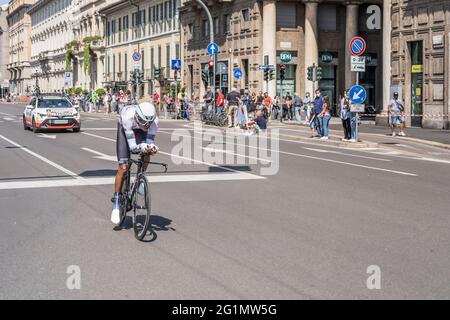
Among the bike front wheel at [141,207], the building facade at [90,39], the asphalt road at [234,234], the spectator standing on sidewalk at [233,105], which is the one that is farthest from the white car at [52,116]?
the building facade at [90,39]

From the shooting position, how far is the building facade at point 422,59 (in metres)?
30.9

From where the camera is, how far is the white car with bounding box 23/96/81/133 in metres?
28.9

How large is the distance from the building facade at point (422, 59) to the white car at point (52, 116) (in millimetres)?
14196

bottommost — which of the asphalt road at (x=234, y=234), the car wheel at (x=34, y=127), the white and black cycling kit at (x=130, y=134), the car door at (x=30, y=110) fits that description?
the asphalt road at (x=234, y=234)

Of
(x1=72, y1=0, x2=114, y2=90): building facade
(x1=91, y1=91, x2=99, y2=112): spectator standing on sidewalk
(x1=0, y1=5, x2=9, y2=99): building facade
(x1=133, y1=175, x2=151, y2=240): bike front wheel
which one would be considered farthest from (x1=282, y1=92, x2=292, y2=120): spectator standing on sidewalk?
(x1=0, y1=5, x2=9, y2=99): building facade

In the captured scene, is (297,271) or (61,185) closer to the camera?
(297,271)

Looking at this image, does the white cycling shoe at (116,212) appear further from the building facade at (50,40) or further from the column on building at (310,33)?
the building facade at (50,40)

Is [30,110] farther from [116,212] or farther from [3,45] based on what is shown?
[3,45]

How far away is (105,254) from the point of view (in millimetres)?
7523

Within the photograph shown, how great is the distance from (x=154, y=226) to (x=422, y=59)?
25.6 metres

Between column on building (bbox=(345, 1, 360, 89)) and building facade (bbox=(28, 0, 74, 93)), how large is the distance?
5790 cm
